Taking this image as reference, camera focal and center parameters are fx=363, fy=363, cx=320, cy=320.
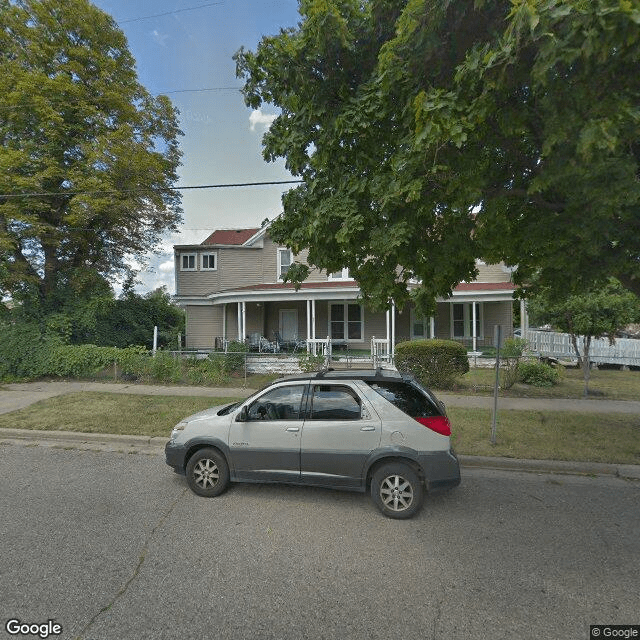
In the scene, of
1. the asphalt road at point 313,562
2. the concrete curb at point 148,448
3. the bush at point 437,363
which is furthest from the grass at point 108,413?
the bush at point 437,363

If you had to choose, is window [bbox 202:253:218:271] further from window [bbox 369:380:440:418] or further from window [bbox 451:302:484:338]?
window [bbox 369:380:440:418]

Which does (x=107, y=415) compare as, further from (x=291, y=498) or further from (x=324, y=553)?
(x=324, y=553)

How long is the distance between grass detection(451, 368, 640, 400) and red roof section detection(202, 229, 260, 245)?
1474 centimetres

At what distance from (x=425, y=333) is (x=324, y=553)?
46.7 ft

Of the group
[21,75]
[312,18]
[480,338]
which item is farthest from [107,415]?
[480,338]

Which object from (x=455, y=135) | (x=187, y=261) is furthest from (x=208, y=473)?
(x=187, y=261)

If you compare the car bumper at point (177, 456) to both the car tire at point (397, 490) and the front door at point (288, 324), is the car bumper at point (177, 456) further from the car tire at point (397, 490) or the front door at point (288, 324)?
the front door at point (288, 324)

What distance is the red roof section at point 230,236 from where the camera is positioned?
21.1m

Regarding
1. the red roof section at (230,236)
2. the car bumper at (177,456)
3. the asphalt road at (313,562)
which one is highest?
the red roof section at (230,236)

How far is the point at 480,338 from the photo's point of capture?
16.6m

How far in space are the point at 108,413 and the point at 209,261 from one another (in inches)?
501

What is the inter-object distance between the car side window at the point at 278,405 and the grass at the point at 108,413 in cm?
290

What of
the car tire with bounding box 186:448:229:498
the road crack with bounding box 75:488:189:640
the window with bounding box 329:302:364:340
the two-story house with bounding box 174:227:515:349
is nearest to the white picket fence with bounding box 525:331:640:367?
the two-story house with bounding box 174:227:515:349

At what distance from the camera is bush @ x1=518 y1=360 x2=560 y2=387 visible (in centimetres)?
1044
